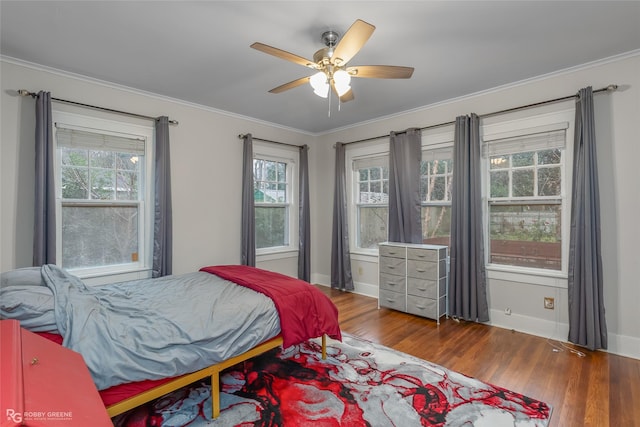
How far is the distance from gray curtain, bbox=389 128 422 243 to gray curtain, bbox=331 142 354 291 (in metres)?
0.83

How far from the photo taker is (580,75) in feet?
9.65

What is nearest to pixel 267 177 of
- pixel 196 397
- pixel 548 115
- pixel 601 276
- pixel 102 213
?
pixel 102 213

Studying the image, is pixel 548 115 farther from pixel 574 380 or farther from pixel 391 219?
pixel 574 380

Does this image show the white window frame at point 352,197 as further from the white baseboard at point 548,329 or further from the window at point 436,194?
the white baseboard at point 548,329

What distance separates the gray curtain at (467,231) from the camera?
346 centimetres

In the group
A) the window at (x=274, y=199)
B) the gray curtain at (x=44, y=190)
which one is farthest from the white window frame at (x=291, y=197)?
the gray curtain at (x=44, y=190)

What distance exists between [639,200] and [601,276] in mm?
732

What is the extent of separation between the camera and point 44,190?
2758mm

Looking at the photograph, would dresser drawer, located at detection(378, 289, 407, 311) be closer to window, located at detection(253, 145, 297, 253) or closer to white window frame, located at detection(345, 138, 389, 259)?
white window frame, located at detection(345, 138, 389, 259)

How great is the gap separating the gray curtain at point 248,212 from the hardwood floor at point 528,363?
1.50 meters

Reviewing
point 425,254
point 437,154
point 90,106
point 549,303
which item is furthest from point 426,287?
point 90,106

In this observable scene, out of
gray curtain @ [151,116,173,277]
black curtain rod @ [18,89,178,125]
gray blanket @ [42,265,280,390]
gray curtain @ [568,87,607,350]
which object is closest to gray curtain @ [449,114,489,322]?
gray curtain @ [568,87,607,350]

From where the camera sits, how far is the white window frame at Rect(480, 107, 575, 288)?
3.05 m

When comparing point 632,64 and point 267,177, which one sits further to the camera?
point 267,177
